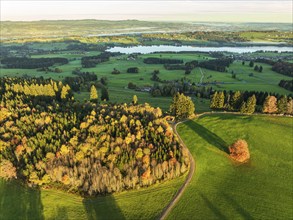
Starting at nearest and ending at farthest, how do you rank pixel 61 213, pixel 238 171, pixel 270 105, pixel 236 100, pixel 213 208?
pixel 61 213 < pixel 213 208 < pixel 238 171 < pixel 270 105 < pixel 236 100

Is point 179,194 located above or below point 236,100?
below

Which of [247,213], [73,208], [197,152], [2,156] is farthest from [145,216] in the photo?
[2,156]

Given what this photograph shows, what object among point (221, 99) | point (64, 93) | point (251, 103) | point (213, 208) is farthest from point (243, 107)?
point (64, 93)

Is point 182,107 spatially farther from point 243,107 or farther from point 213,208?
point 213,208

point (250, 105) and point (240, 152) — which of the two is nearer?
point (240, 152)

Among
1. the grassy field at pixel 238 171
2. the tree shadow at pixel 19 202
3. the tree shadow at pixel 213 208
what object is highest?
the grassy field at pixel 238 171

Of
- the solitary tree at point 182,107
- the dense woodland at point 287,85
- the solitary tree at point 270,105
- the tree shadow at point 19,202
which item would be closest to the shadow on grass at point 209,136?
the solitary tree at point 182,107

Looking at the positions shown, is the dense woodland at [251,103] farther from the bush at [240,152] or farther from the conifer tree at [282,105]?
the bush at [240,152]

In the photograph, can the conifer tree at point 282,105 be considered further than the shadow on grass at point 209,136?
Yes
